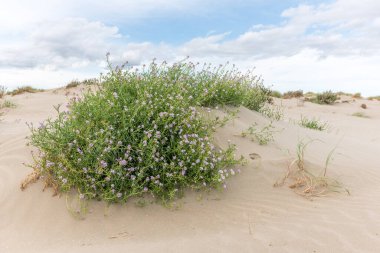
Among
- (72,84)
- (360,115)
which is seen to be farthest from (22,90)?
(360,115)

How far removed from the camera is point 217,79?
23.2 feet

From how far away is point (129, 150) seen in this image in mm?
4199

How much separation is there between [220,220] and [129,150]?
127 centimetres

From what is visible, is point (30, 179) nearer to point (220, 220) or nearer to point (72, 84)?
point (220, 220)

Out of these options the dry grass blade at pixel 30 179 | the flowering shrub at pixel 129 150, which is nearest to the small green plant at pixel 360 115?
the flowering shrub at pixel 129 150

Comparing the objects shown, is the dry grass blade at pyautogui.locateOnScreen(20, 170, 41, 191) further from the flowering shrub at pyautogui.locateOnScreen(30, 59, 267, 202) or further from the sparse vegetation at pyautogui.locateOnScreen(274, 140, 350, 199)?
the sparse vegetation at pyautogui.locateOnScreen(274, 140, 350, 199)

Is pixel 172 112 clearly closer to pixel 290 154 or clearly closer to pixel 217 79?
pixel 290 154

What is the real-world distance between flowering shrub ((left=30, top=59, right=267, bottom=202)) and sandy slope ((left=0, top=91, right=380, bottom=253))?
22 cm

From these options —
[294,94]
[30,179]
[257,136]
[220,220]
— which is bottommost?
[220,220]

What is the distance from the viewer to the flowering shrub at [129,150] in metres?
4.21

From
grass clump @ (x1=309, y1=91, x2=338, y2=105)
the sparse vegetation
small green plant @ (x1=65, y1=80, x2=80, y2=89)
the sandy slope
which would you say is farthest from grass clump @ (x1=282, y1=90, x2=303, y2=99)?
the sparse vegetation

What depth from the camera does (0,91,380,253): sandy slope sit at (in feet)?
12.6

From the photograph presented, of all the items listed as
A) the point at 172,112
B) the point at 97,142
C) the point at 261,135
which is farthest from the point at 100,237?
the point at 261,135

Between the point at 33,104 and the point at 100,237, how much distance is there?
1031 centimetres
